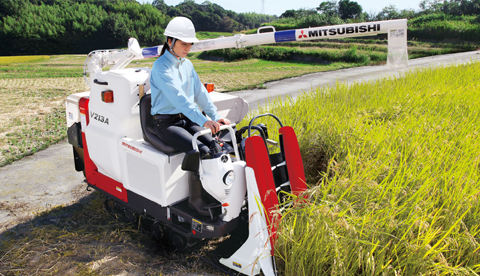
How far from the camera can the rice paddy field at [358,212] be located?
2262mm

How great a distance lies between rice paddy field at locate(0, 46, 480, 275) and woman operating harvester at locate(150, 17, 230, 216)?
91 cm

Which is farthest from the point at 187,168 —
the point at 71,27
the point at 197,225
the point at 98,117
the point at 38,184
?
the point at 71,27

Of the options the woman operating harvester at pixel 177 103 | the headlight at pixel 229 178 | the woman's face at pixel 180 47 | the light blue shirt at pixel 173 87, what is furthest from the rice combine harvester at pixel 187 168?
the woman's face at pixel 180 47

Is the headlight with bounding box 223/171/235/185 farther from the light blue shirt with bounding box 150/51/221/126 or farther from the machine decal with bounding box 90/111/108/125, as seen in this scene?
the machine decal with bounding box 90/111/108/125

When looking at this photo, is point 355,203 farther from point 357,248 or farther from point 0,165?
point 0,165

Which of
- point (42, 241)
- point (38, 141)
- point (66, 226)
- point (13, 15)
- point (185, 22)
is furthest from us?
point (13, 15)

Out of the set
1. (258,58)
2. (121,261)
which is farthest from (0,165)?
(258,58)

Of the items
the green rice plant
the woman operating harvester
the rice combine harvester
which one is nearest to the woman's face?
the woman operating harvester

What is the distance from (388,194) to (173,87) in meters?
1.96

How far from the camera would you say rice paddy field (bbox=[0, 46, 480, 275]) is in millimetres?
2262

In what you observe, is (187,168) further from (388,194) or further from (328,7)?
(328,7)

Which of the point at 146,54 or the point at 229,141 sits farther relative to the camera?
the point at 146,54

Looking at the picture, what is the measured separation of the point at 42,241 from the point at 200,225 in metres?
1.63

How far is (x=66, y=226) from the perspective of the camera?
357 cm
